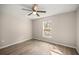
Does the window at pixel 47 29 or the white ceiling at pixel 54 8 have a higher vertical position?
the white ceiling at pixel 54 8

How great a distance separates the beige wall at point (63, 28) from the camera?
113 centimetres

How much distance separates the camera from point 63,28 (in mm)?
1224

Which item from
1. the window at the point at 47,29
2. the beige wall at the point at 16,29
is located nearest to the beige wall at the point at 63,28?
the window at the point at 47,29

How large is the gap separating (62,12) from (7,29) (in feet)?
4.48

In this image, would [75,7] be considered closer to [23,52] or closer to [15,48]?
[23,52]

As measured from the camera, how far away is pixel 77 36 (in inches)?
44.3

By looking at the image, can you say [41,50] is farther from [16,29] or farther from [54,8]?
[54,8]

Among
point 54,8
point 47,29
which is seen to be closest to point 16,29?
point 47,29

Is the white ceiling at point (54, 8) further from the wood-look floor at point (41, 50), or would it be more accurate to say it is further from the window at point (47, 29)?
the wood-look floor at point (41, 50)

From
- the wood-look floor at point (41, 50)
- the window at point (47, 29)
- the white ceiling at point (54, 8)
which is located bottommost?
the wood-look floor at point (41, 50)

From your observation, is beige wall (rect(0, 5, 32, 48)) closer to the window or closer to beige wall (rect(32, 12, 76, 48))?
beige wall (rect(32, 12, 76, 48))

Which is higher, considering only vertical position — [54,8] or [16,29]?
[54,8]
